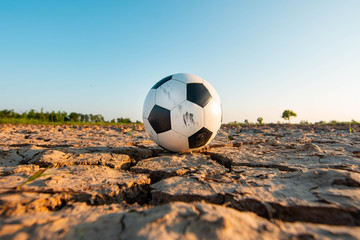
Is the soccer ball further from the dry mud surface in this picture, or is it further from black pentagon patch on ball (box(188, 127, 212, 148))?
the dry mud surface

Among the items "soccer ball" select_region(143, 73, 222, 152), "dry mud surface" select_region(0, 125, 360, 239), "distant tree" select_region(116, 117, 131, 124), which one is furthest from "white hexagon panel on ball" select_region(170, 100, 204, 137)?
"distant tree" select_region(116, 117, 131, 124)

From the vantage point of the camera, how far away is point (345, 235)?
738 millimetres

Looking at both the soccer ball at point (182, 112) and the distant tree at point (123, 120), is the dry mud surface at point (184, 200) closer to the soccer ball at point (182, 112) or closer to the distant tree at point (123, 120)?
the soccer ball at point (182, 112)

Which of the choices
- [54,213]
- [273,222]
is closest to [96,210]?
[54,213]

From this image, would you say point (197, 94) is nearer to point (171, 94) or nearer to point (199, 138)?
point (171, 94)

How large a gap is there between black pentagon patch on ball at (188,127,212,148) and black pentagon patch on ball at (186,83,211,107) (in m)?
0.29

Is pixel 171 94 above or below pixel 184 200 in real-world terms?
above

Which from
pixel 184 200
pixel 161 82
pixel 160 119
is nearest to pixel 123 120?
pixel 161 82

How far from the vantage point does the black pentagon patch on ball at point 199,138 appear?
78.8 inches

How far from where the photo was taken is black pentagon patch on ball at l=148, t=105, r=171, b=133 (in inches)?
77.5

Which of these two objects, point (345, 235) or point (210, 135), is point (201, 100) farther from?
point (345, 235)

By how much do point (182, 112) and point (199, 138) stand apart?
1.19ft

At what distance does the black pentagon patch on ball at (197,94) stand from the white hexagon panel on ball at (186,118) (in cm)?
5

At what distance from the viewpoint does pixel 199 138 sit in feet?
6.69
